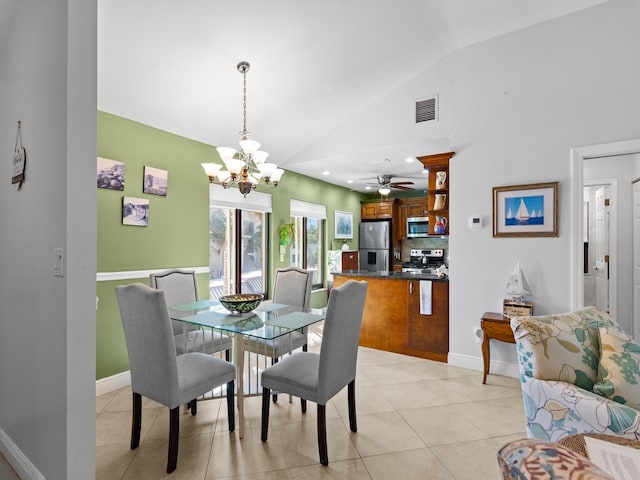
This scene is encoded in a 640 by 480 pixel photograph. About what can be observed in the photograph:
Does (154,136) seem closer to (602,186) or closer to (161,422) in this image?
(161,422)

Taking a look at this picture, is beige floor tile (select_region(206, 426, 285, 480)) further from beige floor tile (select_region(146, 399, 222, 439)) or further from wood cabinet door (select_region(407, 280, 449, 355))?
wood cabinet door (select_region(407, 280, 449, 355))

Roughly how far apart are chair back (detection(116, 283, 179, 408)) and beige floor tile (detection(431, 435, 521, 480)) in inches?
64.3

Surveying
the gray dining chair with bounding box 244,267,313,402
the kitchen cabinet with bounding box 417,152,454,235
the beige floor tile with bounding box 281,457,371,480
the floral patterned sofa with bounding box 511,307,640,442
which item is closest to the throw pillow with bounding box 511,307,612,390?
the floral patterned sofa with bounding box 511,307,640,442

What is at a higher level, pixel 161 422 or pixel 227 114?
pixel 227 114

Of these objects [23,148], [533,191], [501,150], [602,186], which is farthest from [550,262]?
[23,148]

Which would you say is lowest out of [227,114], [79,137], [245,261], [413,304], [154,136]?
[413,304]

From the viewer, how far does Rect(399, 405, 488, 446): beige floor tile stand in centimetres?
216

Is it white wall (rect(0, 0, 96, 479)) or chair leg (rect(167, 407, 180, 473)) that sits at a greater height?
white wall (rect(0, 0, 96, 479))

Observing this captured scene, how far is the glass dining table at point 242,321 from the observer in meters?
2.08

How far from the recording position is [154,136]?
3.30m

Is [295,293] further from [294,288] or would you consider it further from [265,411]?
[265,411]

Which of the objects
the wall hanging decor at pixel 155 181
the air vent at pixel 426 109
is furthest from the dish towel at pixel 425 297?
the wall hanging decor at pixel 155 181

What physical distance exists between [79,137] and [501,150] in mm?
3408

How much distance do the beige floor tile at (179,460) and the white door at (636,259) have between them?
4.57 meters
